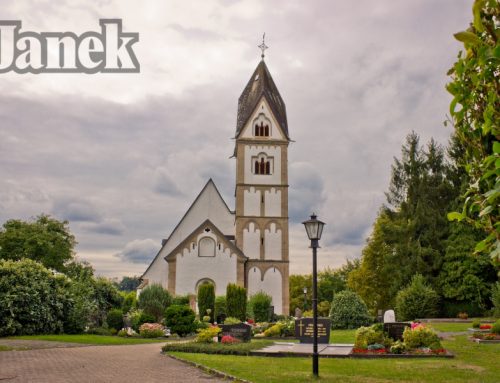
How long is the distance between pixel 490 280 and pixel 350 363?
30209 millimetres

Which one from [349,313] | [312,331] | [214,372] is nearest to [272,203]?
[349,313]

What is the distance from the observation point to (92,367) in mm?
14727

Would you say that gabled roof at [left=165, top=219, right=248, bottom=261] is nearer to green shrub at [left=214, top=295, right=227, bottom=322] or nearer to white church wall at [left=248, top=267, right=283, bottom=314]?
white church wall at [left=248, top=267, right=283, bottom=314]

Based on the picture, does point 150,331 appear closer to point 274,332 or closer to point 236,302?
point 274,332

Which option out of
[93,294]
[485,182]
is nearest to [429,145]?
[93,294]

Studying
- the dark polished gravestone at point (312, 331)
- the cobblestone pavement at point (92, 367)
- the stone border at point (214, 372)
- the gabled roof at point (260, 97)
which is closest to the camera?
the stone border at point (214, 372)

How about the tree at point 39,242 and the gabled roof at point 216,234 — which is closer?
the gabled roof at point 216,234

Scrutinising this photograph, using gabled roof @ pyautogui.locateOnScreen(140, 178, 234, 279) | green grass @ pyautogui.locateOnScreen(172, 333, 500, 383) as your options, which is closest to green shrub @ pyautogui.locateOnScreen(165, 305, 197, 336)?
green grass @ pyautogui.locateOnScreen(172, 333, 500, 383)

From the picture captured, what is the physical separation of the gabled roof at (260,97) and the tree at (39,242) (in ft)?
69.0

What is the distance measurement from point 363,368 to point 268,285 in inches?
1319

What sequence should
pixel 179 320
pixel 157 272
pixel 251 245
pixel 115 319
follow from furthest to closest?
1. pixel 251 245
2. pixel 157 272
3. pixel 115 319
4. pixel 179 320

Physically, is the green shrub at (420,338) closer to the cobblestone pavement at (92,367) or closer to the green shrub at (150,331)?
the cobblestone pavement at (92,367)

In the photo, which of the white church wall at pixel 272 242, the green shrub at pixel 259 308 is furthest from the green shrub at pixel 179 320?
the white church wall at pixel 272 242

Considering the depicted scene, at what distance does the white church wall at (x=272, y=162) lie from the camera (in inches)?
1976
